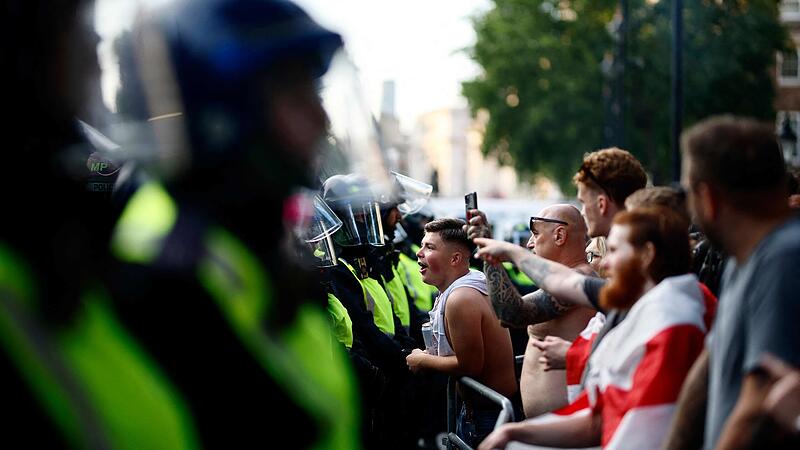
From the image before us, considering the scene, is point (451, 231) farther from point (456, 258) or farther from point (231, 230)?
point (231, 230)

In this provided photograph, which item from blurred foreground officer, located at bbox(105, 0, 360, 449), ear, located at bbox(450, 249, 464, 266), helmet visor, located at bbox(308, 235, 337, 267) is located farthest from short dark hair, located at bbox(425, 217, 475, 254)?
blurred foreground officer, located at bbox(105, 0, 360, 449)

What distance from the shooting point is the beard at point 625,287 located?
2.89m

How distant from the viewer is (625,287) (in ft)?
9.49

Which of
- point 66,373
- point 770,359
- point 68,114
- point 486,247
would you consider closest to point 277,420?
point 66,373

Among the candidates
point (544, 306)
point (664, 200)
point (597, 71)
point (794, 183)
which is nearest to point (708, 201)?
point (664, 200)

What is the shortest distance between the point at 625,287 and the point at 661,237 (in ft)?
0.61

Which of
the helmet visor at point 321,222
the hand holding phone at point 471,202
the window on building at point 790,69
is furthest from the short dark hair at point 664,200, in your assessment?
the window on building at point 790,69

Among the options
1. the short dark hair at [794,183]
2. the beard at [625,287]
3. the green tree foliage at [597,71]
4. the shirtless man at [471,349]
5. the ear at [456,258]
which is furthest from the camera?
the green tree foliage at [597,71]

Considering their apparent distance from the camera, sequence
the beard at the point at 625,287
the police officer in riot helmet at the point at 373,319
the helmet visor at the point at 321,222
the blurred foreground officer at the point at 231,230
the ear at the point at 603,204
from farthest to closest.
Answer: the police officer in riot helmet at the point at 373,319 → the helmet visor at the point at 321,222 → the ear at the point at 603,204 → the beard at the point at 625,287 → the blurred foreground officer at the point at 231,230

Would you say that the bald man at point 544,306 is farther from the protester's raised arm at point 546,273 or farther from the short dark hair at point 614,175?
the short dark hair at point 614,175

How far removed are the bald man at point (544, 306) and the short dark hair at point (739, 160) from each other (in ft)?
4.68

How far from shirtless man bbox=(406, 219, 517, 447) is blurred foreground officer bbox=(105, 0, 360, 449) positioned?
11.4ft

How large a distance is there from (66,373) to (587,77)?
107ft

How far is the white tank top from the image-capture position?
529 cm
